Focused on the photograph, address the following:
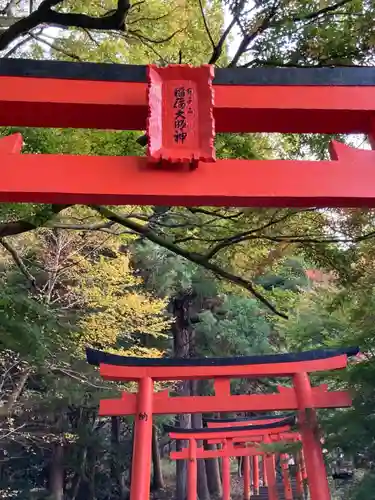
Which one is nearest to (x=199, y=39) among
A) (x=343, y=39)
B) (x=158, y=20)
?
(x=158, y=20)

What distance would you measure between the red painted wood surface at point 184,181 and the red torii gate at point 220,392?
16.4 ft

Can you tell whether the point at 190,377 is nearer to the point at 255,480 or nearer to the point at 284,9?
the point at 284,9

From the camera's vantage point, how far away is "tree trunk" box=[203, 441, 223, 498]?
17.8 meters

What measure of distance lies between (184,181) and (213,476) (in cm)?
1789

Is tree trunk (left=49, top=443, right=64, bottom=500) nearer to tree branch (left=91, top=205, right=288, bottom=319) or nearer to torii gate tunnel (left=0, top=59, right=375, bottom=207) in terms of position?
tree branch (left=91, top=205, right=288, bottom=319)

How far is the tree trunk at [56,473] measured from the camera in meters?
13.9

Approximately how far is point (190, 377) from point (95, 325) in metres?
2.44

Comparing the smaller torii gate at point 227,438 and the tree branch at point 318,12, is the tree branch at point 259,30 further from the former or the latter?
the smaller torii gate at point 227,438

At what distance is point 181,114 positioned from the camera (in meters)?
2.67

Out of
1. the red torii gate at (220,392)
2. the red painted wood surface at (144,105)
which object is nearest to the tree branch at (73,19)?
the red painted wood surface at (144,105)

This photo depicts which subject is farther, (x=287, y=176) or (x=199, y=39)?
(x=199, y=39)

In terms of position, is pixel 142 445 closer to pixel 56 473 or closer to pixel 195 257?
pixel 195 257

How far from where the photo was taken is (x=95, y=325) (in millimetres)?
9602

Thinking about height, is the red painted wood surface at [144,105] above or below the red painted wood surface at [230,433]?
above
